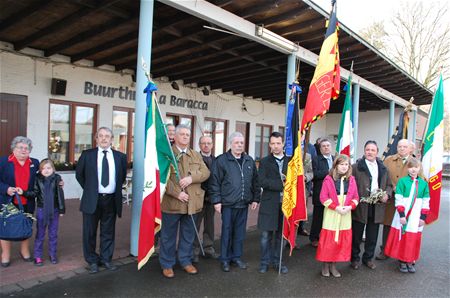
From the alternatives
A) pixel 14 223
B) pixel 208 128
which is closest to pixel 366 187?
pixel 14 223

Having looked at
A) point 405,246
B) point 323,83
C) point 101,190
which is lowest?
point 405,246

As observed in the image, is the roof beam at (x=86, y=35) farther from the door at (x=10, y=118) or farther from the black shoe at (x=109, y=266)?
the black shoe at (x=109, y=266)

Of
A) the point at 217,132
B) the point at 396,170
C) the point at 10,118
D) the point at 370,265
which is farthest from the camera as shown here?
the point at 217,132

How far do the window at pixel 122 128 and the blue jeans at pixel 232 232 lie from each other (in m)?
6.17

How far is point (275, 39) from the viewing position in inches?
256

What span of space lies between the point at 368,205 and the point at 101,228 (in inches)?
130

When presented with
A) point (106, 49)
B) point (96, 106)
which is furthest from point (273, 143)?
point (96, 106)

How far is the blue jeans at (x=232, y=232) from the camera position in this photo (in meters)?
4.23

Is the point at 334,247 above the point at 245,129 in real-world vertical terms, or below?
below

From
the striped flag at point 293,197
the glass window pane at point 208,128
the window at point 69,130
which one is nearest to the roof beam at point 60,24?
the window at point 69,130

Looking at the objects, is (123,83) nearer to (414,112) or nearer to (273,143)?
(273,143)

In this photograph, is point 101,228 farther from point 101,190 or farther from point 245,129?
point 245,129

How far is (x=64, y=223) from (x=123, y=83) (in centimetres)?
452

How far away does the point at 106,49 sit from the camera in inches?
287
